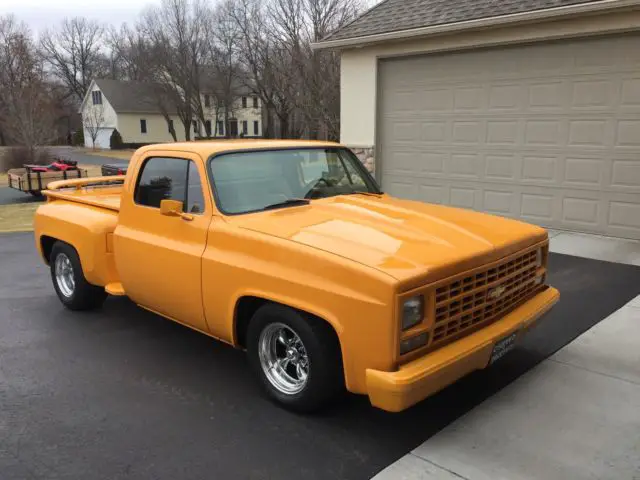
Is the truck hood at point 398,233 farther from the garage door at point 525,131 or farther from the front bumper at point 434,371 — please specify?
the garage door at point 525,131

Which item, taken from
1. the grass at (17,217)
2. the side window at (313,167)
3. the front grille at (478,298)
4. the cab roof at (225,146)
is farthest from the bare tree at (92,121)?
the front grille at (478,298)

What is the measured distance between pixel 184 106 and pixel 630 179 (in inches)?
1830

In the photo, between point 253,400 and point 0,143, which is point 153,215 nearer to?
point 253,400

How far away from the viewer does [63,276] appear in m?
6.11

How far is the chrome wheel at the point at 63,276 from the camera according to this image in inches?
236

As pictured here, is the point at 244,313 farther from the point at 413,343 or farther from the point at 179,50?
Result: the point at 179,50

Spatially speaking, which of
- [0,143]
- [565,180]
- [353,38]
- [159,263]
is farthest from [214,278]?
[0,143]

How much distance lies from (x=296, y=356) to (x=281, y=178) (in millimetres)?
1476

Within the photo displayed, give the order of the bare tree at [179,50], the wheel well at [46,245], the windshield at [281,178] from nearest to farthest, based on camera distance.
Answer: the windshield at [281,178] < the wheel well at [46,245] < the bare tree at [179,50]

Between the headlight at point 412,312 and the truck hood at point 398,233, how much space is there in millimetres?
140

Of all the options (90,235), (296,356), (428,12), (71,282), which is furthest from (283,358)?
(428,12)

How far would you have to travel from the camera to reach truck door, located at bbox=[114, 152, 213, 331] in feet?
13.9

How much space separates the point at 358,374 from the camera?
3.23m

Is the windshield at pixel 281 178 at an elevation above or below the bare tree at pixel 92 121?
below
